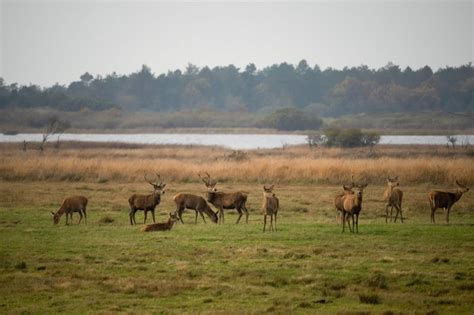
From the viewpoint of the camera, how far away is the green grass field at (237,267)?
14812mm

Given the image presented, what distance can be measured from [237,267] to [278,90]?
474 ft

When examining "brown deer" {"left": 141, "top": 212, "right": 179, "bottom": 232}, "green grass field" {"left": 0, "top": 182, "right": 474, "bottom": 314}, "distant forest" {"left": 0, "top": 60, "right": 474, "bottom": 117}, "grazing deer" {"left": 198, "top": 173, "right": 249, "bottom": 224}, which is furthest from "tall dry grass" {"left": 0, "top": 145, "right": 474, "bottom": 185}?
"distant forest" {"left": 0, "top": 60, "right": 474, "bottom": 117}

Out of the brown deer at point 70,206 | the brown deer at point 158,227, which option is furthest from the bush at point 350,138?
the brown deer at point 158,227

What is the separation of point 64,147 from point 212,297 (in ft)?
176

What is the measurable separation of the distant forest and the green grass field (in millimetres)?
115139

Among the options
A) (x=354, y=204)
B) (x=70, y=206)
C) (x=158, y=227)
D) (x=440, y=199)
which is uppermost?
(x=354, y=204)

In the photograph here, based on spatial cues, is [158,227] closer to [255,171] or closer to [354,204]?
[354,204]

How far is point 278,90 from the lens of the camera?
160875mm

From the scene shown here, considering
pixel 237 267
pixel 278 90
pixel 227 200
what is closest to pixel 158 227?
pixel 227 200

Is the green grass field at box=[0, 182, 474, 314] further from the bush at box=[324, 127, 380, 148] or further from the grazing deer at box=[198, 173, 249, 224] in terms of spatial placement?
the bush at box=[324, 127, 380, 148]

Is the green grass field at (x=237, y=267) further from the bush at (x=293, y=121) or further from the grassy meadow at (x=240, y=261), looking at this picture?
the bush at (x=293, y=121)

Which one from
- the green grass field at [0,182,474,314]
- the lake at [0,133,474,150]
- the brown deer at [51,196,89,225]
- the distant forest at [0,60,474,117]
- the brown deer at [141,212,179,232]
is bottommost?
the green grass field at [0,182,474,314]

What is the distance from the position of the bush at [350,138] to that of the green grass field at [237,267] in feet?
120

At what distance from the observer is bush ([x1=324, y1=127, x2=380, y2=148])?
63000 millimetres
